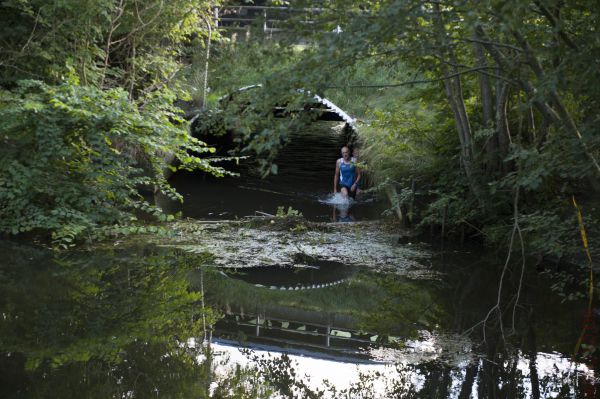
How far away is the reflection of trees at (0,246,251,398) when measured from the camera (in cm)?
612

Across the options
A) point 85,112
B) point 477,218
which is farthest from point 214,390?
point 477,218

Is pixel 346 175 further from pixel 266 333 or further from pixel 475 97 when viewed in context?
pixel 266 333

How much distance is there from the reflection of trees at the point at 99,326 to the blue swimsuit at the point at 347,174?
253 inches

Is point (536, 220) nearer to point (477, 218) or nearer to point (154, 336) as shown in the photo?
point (477, 218)

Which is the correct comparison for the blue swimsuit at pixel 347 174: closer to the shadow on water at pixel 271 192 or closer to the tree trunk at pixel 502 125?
the shadow on water at pixel 271 192

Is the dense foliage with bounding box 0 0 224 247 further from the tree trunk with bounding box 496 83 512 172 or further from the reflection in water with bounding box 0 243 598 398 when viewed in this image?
the tree trunk with bounding box 496 83 512 172

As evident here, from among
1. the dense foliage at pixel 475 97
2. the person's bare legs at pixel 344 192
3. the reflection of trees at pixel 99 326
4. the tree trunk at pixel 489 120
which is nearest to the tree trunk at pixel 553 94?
the dense foliage at pixel 475 97

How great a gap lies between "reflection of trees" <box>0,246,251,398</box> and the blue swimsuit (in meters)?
6.44

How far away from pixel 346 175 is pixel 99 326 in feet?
31.8

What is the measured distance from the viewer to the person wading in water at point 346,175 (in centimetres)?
1638

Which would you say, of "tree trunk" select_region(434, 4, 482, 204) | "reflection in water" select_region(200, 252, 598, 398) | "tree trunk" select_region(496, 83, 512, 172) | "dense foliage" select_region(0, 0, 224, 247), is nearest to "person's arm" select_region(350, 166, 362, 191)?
"dense foliage" select_region(0, 0, 224, 247)

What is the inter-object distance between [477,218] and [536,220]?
2.91 metres

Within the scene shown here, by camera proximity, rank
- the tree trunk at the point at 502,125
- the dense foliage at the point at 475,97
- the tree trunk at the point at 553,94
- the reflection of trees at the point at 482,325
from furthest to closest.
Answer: the tree trunk at the point at 502,125 → the reflection of trees at the point at 482,325 → the tree trunk at the point at 553,94 → the dense foliage at the point at 475,97

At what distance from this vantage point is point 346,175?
16641 mm
